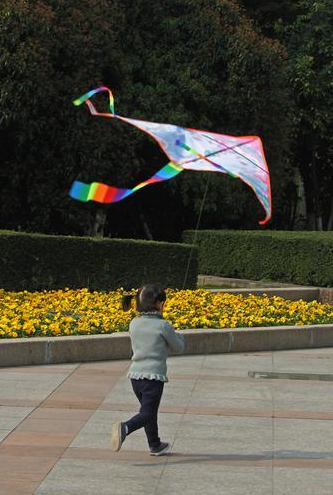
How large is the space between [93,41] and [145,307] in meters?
19.7

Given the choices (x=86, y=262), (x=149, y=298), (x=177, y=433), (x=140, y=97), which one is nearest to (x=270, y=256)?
(x=86, y=262)

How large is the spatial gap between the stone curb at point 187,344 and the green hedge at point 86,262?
5.36 metres

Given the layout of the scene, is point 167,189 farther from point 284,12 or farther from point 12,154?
point 284,12

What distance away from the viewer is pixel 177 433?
8.91 m

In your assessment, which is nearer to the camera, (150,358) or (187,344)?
(150,358)

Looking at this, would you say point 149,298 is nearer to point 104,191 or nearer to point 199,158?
point 104,191

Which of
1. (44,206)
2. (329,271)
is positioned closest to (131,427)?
(329,271)

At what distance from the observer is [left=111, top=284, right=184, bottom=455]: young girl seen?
26.3ft

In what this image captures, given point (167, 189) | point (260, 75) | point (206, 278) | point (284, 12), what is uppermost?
point (284, 12)

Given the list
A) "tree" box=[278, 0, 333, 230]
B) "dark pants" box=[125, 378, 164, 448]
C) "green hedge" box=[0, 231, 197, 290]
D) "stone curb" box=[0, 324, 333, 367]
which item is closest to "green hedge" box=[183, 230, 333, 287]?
"green hedge" box=[0, 231, 197, 290]

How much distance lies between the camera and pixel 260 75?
98.5ft

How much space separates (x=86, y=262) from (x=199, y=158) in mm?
5058

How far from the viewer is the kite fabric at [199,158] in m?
14.0

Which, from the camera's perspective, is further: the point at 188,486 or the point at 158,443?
the point at 158,443
